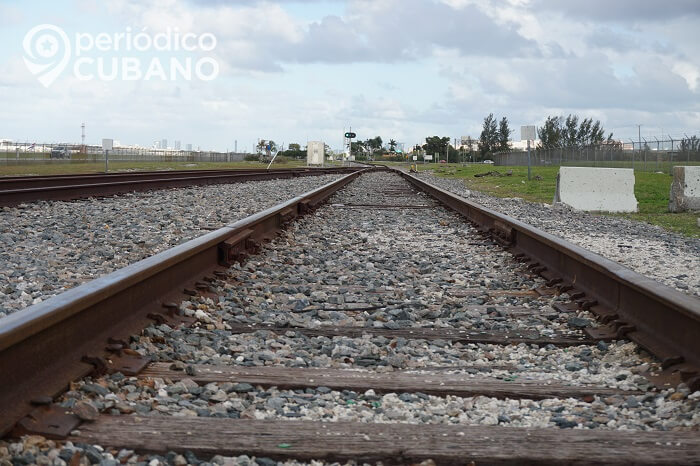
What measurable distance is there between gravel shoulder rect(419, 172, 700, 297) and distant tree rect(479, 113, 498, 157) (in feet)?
495

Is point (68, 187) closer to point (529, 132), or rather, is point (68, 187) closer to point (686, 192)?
point (686, 192)

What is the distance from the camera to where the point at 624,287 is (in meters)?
3.96

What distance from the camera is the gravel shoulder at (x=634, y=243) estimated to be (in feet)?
20.1

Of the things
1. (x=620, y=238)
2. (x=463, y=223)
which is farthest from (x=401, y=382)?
(x=463, y=223)

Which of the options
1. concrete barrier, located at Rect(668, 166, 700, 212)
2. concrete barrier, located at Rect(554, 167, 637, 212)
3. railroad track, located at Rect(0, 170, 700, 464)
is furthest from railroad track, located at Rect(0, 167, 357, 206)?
concrete barrier, located at Rect(668, 166, 700, 212)

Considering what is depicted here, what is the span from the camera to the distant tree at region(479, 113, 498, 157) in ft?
527

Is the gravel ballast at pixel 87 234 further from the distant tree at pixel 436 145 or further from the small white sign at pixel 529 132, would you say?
the distant tree at pixel 436 145

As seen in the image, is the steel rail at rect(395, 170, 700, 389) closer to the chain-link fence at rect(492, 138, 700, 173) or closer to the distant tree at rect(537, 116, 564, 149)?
the chain-link fence at rect(492, 138, 700, 173)

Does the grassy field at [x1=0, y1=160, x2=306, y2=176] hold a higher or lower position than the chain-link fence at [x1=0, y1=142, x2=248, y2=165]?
lower

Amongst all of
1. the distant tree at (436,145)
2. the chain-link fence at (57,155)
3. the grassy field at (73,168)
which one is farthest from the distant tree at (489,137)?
the grassy field at (73,168)

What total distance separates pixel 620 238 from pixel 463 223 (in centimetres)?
208

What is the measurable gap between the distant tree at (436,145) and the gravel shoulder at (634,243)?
148m

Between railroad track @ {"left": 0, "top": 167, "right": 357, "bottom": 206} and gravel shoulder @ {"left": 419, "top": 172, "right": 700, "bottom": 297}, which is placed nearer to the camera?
gravel shoulder @ {"left": 419, "top": 172, "right": 700, "bottom": 297}

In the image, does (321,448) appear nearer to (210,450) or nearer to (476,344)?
(210,450)
